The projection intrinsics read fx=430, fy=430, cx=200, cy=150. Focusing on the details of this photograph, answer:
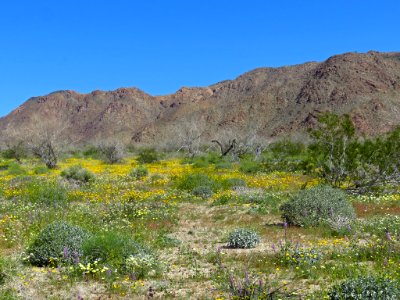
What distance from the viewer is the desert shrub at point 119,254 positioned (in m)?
7.70

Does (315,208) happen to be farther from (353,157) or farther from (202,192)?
(202,192)

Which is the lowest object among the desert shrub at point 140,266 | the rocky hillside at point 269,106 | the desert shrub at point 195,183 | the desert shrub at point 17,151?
the desert shrub at point 140,266

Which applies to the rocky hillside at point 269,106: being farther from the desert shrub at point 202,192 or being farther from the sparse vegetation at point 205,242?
the sparse vegetation at point 205,242

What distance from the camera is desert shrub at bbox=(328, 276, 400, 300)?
17.8 feet

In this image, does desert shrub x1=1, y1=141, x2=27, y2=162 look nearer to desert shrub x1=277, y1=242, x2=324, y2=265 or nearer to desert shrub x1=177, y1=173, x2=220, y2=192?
desert shrub x1=177, y1=173, x2=220, y2=192

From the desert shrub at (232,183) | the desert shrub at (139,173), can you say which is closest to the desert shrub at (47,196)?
the desert shrub at (232,183)

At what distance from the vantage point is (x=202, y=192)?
18141mm

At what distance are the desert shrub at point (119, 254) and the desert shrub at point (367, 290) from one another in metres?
3.34

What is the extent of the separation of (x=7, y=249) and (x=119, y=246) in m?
3.41

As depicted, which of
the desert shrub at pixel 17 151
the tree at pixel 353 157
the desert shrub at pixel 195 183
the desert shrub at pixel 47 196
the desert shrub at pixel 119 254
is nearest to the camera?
the desert shrub at pixel 119 254

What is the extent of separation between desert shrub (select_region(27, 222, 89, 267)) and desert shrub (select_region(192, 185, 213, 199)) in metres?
9.42

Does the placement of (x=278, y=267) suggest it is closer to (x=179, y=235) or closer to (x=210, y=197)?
(x=179, y=235)

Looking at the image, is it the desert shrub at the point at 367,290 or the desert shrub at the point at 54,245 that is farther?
the desert shrub at the point at 54,245

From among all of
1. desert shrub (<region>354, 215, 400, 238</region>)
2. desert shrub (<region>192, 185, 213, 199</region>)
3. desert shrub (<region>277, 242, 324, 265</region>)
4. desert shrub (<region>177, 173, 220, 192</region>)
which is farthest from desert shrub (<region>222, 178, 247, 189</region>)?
desert shrub (<region>277, 242, 324, 265</region>)
